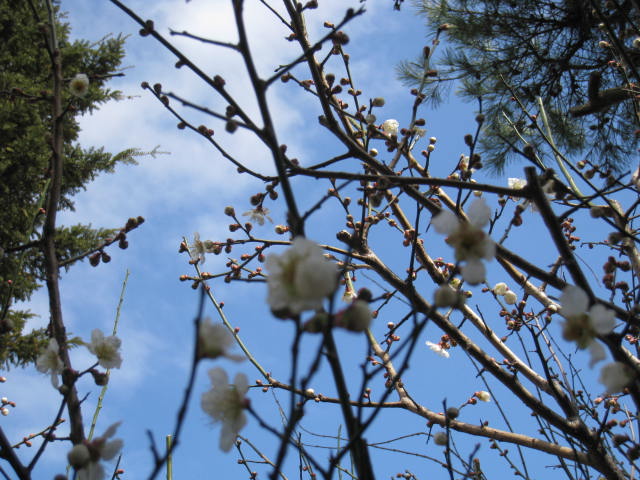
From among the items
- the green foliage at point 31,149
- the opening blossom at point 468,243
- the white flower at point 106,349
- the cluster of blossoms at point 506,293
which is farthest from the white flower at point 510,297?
the green foliage at point 31,149

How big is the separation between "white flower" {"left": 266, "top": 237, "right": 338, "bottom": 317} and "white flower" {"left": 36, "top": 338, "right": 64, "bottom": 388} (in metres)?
0.51

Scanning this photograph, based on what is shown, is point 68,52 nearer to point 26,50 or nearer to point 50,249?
point 26,50

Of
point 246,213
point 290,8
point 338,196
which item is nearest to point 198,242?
point 246,213

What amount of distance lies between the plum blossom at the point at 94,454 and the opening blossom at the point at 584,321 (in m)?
0.76

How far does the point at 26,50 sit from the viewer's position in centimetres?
681

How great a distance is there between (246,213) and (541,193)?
1.43 meters

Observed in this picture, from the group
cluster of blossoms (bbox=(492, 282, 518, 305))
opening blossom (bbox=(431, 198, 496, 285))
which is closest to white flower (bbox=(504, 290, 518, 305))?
cluster of blossoms (bbox=(492, 282, 518, 305))

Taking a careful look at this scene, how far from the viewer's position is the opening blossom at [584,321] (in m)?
0.83

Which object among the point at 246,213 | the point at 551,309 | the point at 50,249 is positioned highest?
the point at 246,213

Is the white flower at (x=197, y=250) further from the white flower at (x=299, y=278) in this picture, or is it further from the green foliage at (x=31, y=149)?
the green foliage at (x=31, y=149)

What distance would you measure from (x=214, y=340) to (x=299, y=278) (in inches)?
7.2

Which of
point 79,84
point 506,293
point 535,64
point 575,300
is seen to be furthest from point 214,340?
point 535,64

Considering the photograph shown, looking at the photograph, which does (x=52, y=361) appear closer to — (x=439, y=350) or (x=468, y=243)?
(x=468, y=243)

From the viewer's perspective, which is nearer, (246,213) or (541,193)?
(541,193)
